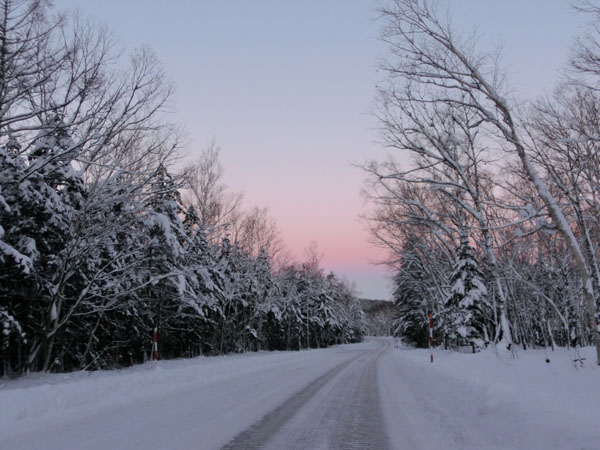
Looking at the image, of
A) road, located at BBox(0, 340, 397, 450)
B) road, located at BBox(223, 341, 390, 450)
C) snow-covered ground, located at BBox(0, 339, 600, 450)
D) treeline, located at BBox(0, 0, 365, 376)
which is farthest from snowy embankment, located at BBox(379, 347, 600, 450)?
treeline, located at BBox(0, 0, 365, 376)

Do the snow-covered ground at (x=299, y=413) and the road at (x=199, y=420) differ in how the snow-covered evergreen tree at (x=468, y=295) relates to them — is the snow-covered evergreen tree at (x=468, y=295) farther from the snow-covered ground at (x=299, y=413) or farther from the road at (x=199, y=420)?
the road at (x=199, y=420)

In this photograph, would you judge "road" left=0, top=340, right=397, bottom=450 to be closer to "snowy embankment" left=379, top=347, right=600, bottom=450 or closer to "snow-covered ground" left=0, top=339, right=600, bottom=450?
"snow-covered ground" left=0, top=339, right=600, bottom=450

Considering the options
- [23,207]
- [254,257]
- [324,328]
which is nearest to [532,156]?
[23,207]

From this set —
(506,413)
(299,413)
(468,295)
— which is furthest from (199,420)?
(468,295)

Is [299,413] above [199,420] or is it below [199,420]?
below

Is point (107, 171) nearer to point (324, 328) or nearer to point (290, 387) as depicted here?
point (290, 387)

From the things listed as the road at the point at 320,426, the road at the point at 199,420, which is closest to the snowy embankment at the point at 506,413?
the road at the point at 320,426

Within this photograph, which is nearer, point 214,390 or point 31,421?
point 31,421

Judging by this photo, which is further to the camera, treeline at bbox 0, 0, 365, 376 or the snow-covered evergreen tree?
the snow-covered evergreen tree

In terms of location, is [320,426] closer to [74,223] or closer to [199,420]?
[199,420]

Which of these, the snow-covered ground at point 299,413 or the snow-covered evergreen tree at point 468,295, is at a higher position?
the snow-covered evergreen tree at point 468,295

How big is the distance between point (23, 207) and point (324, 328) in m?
55.2

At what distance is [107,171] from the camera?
1355cm

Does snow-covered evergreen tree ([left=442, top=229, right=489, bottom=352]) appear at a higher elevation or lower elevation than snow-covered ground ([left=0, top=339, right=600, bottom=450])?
higher
